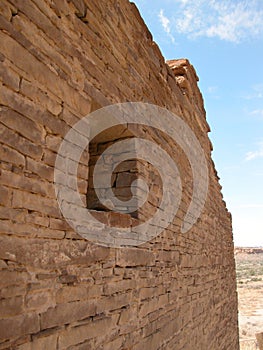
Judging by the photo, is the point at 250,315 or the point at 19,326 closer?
the point at 19,326

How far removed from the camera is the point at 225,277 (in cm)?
755

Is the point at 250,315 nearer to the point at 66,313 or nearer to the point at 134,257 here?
the point at 134,257

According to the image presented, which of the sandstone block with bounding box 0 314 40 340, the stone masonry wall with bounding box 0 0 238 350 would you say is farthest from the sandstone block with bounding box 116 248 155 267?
the sandstone block with bounding box 0 314 40 340

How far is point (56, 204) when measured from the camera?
81.6 inches

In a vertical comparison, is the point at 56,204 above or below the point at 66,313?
above

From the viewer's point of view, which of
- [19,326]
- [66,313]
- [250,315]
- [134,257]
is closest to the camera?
[19,326]

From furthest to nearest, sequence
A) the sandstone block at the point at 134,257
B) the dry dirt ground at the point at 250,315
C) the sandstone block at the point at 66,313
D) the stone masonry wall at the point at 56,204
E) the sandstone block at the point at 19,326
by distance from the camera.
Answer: the dry dirt ground at the point at 250,315 < the sandstone block at the point at 134,257 < the sandstone block at the point at 66,313 < the stone masonry wall at the point at 56,204 < the sandstone block at the point at 19,326

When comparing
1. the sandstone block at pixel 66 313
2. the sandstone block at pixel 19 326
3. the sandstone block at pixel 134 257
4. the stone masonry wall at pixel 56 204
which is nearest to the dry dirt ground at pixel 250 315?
the stone masonry wall at pixel 56 204

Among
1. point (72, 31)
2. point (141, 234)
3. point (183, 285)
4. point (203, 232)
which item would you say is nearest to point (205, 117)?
point (203, 232)

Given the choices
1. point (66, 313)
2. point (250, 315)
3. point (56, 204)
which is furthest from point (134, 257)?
point (250, 315)

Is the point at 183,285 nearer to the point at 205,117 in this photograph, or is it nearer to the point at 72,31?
the point at 72,31

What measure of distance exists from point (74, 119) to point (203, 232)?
13.3ft

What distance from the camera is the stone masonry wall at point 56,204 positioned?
5.80ft

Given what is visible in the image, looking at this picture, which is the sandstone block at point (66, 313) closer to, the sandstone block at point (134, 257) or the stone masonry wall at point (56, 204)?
the stone masonry wall at point (56, 204)
